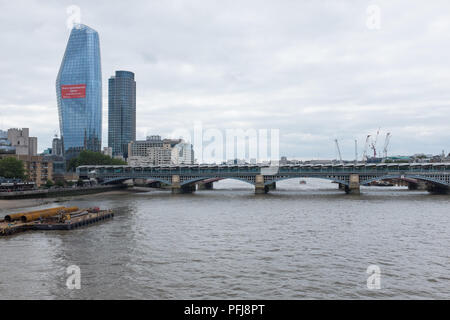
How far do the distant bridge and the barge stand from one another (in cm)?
7318

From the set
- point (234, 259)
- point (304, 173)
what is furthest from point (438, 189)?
point (234, 259)

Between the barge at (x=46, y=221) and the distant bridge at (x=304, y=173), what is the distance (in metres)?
73.2

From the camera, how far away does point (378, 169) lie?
13238 cm

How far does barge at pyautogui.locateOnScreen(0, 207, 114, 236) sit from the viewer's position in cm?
5216

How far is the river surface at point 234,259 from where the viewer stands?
27.8 meters

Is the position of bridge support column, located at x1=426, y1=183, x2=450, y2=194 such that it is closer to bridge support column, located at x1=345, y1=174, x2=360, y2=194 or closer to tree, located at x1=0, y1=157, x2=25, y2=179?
bridge support column, located at x1=345, y1=174, x2=360, y2=194

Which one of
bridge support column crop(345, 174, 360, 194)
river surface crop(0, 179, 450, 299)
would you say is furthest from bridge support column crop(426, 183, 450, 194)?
river surface crop(0, 179, 450, 299)

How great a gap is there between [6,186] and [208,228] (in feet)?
274

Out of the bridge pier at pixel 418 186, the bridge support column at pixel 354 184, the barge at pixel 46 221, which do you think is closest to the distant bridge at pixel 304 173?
the bridge support column at pixel 354 184

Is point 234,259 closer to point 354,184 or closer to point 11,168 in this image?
point 354,184

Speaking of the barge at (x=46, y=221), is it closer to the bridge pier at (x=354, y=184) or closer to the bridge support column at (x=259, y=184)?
the bridge support column at (x=259, y=184)

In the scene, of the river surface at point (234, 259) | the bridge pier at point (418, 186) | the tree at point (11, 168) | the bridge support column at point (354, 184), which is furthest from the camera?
the bridge pier at point (418, 186)
